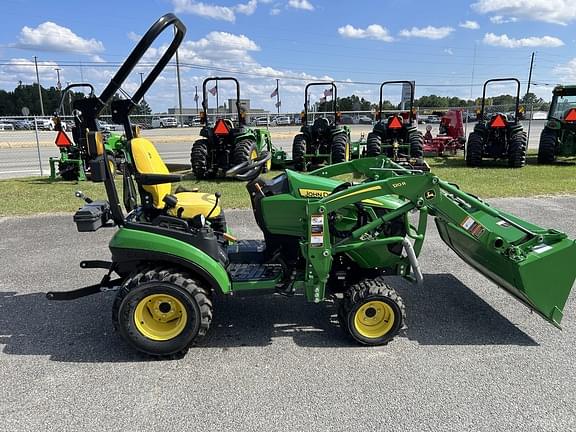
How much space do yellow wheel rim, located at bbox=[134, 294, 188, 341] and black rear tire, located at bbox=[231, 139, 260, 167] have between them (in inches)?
283

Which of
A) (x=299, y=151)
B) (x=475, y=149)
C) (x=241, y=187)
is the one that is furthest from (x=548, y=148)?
(x=241, y=187)

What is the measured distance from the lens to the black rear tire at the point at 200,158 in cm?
1077

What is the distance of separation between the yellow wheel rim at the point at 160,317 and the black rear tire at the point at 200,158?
7.81 meters

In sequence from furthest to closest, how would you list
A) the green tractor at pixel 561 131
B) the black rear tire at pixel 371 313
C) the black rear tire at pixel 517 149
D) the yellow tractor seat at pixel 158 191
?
the green tractor at pixel 561 131, the black rear tire at pixel 517 149, the yellow tractor seat at pixel 158 191, the black rear tire at pixel 371 313

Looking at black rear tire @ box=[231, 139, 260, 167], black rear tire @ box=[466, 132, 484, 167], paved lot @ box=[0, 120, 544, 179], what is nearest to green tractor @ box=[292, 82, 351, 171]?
black rear tire @ box=[231, 139, 260, 167]

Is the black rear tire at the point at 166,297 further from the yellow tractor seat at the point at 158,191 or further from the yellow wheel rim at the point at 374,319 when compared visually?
the yellow wheel rim at the point at 374,319

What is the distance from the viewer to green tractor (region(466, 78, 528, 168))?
1220cm

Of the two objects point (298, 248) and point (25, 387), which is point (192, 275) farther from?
point (25, 387)

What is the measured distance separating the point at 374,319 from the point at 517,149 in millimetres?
10601

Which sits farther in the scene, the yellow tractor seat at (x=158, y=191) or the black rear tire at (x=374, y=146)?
the black rear tire at (x=374, y=146)

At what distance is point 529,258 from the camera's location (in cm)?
318

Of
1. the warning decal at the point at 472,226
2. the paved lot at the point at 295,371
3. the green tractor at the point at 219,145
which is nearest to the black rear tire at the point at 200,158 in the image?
the green tractor at the point at 219,145

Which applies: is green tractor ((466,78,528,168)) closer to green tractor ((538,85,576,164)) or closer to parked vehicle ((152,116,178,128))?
green tractor ((538,85,576,164))

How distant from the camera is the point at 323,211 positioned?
3.20m
